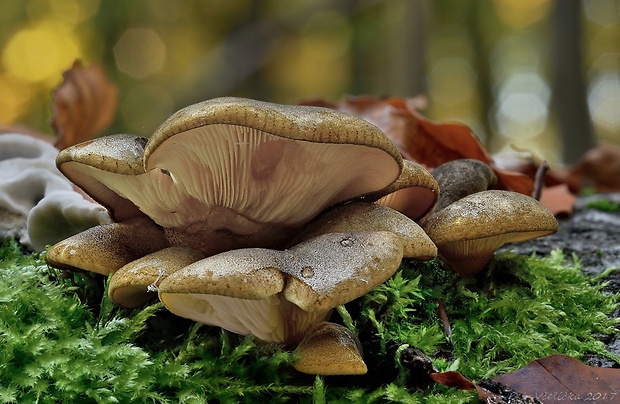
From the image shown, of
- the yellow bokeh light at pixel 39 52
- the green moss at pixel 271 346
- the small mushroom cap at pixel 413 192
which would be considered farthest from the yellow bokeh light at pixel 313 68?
the green moss at pixel 271 346

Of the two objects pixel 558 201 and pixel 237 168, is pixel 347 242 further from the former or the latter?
pixel 558 201

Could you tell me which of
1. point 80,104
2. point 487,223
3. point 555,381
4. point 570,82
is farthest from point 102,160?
point 570,82

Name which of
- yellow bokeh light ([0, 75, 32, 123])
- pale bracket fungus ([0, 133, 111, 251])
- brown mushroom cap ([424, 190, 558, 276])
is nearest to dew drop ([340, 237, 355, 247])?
brown mushroom cap ([424, 190, 558, 276])

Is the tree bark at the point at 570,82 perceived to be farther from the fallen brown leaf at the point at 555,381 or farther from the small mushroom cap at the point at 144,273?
the small mushroom cap at the point at 144,273

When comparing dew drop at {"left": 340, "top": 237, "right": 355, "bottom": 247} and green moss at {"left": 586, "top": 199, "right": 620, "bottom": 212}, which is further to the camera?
green moss at {"left": 586, "top": 199, "right": 620, "bottom": 212}

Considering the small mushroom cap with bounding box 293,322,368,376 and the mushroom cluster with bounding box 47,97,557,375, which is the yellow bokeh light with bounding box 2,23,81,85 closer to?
the mushroom cluster with bounding box 47,97,557,375

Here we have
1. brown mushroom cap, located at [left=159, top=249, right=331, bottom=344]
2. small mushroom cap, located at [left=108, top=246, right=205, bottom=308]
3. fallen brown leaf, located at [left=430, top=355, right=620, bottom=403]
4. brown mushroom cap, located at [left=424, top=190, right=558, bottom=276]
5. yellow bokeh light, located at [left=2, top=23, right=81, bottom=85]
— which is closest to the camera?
brown mushroom cap, located at [left=159, top=249, right=331, bottom=344]

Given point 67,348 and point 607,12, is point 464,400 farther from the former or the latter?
point 607,12
